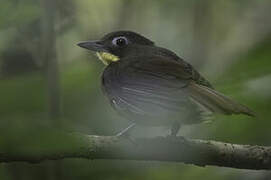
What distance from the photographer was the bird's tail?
5.40ft

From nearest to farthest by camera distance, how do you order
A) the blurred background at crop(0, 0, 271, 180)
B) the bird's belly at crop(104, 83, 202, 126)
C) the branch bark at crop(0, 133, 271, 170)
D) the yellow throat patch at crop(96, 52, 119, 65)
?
1. the blurred background at crop(0, 0, 271, 180)
2. the bird's belly at crop(104, 83, 202, 126)
3. the branch bark at crop(0, 133, 271, 170)
4. the yellow throat patch at crop(96, 52, 119, 65)

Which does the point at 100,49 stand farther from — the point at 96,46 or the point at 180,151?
the point at 180,151

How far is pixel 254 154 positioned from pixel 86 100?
625 millimetres

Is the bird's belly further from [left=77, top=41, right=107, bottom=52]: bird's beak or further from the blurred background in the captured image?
[left=77, top=41, right=107, bottom=52]: bird's beak

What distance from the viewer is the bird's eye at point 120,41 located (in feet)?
9.12

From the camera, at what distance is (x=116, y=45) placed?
2.80 metres

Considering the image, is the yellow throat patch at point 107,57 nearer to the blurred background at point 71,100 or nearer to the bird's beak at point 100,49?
the bird's beak at point 100,49

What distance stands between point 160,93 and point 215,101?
0.21 m

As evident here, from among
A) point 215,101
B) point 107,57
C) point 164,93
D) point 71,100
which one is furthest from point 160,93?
point 107,57

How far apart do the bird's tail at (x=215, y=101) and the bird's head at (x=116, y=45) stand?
0.77 m

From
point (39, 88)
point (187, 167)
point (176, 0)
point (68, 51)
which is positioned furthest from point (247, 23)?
point (39, 88)

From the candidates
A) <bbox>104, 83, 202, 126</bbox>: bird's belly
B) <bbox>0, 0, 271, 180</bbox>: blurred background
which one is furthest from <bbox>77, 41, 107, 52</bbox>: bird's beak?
<bbox>104, 83, 202, 126</bbox>: bird's belly

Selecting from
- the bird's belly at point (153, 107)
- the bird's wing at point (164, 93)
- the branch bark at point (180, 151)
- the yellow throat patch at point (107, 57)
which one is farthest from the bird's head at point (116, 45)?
the branch bark at point (180, 151)

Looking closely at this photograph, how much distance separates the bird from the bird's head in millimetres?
93
